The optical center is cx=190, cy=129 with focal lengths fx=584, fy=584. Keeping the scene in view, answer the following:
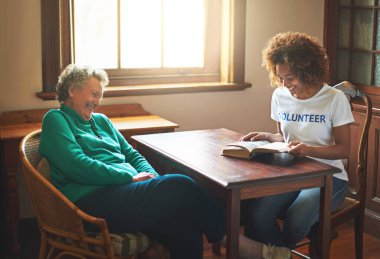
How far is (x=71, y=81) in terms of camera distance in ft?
8.55

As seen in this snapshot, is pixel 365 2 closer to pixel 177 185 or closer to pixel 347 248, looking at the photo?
pixel 347 248

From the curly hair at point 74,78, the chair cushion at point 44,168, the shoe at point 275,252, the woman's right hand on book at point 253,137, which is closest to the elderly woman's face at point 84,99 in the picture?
the curly hair at point 74,78

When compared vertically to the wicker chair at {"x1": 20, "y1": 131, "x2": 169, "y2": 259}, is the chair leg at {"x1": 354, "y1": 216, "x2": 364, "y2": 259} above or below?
below

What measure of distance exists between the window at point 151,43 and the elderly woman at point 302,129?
1.15 metres

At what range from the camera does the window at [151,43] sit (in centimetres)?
349

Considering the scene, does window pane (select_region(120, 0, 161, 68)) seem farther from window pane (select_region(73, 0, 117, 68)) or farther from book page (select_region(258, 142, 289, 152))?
book page (select_region(258, 142, 289, 152))

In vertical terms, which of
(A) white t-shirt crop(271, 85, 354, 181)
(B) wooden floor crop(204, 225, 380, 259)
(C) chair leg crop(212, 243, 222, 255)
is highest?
(A) white t-shirt crop(271, 85, 354, 181)

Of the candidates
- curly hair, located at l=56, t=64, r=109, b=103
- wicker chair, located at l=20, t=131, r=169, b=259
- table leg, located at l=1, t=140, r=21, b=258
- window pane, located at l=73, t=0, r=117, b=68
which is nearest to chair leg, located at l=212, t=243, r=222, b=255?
wicker chair, located at l=20, t=131, r=169, b=259

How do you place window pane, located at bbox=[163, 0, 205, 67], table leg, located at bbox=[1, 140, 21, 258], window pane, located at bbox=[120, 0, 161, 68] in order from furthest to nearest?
window pane, located at bbox=[163, 0, 205, 67] → window pane, located at bbox=[120, 0, 161, 68] → table leg, located at bbox=[1, 140, 21, 258]

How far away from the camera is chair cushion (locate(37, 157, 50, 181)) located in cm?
245

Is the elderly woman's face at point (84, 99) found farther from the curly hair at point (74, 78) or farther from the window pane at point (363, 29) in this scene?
the window pane at point (363, 29)

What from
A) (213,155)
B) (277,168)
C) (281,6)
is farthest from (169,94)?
(277,168)

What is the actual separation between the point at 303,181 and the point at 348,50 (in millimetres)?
1912

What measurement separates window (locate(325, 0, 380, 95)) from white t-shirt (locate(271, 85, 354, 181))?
1.15 meters
